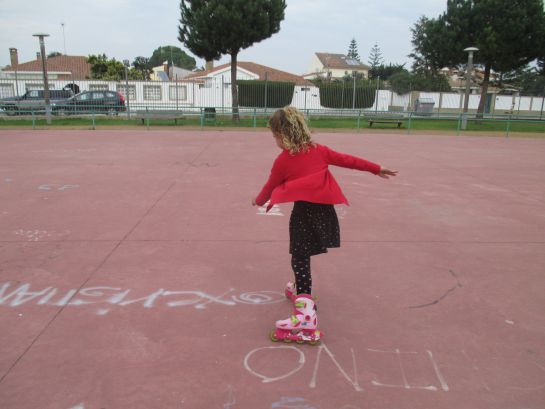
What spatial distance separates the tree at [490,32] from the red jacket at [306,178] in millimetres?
25691

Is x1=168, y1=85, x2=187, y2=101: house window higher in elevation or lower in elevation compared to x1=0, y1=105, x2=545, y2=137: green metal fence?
higher

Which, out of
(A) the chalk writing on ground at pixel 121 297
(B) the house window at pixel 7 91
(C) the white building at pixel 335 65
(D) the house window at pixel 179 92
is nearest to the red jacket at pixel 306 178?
(A) the chalk writing on ground at pixel 121 297

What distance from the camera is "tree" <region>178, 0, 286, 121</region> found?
72.0ft

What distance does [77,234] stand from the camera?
4934mm

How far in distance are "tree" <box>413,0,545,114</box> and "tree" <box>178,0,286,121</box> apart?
33.5 ft

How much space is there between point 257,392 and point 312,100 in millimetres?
32419

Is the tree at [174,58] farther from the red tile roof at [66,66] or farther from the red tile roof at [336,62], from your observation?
the red tile roof at [66,66]

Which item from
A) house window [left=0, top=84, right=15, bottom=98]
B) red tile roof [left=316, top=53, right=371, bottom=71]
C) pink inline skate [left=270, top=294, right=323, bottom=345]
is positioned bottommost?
pink inline skate [left=270, top=294, right=323, bottom=345]

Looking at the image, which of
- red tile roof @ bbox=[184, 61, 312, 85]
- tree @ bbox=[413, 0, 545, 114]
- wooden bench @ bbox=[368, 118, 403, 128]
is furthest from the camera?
red tile roof @ bbox=[184, 61, 312, 85]

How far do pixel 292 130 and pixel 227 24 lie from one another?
69.0 ft

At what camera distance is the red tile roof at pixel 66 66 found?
47.9m

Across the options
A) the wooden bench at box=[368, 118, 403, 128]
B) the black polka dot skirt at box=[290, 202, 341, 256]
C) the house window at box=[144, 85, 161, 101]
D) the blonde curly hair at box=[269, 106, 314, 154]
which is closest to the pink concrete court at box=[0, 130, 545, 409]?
the black polka dot skirt at box=[290, 202, 341, 256]

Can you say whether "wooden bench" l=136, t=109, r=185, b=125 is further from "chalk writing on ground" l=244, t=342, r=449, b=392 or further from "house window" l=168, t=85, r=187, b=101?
"chalk writing on ground" l=244, t=342, r=449, b=392

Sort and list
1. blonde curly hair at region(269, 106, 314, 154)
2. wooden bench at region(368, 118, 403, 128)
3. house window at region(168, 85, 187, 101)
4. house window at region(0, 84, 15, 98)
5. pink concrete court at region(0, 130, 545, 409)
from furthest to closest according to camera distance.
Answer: house window at region(168, 85, 187, 101) < house window at region(0, 84, 15, 98) < wooden bench at region(368, 118, 403, 128) < blonde curly hair at region(269, 106, 314, 154) < pink concrete court at region(0, 130, 545, 409)
